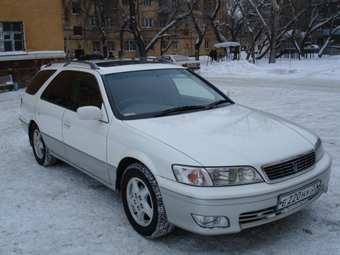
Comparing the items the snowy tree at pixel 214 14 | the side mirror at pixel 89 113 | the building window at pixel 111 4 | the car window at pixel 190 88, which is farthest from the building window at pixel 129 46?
the side mirror at pixel 89 113

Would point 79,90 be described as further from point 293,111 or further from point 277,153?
point 293,111

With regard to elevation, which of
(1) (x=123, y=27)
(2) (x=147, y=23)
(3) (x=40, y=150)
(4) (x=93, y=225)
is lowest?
(4) (x=93, y=225)

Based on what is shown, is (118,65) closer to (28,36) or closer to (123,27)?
(28,36)

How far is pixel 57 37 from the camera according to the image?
2142cm

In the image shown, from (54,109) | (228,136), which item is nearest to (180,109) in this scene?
(228,136)

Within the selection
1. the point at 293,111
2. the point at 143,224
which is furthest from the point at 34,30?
the point at 143,224

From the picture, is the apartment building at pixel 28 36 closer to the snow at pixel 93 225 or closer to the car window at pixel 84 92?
the snow at pixel 93 225

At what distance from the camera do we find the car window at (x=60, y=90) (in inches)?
196

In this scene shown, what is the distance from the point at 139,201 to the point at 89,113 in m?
1.07

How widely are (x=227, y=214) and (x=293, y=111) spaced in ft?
23.5

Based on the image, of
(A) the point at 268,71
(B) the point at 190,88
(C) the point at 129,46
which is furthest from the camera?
(C) the point at 129,46

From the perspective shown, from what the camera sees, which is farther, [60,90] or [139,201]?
[60,90]

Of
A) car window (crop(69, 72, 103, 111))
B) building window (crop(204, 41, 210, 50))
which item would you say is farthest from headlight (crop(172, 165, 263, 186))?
building window (crop(204, 41, 210, 50))

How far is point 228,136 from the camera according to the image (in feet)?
11.4
